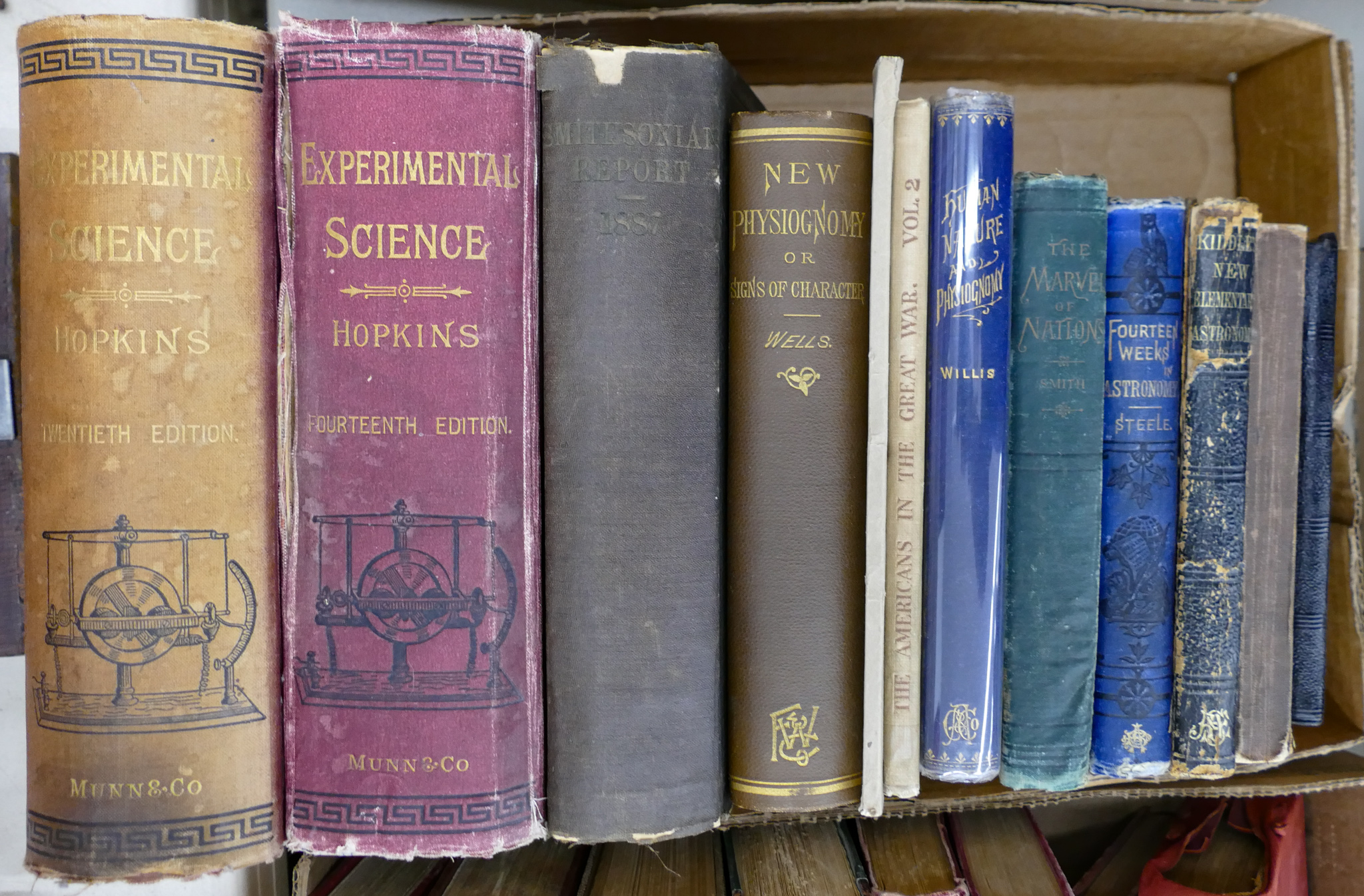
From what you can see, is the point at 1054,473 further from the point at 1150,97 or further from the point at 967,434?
the point at 1150,97

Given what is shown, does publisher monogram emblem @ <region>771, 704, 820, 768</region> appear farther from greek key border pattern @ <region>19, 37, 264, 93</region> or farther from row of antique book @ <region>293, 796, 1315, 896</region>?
greek key border pattern @ <region>19, 37, 264, 93</region>

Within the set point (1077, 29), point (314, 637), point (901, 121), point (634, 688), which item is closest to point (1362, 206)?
point (1077, 29)

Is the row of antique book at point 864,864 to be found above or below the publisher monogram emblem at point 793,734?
below

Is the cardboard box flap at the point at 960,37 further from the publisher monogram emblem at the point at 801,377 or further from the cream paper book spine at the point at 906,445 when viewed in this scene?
the publisher monogram emblem at the point at 801,377

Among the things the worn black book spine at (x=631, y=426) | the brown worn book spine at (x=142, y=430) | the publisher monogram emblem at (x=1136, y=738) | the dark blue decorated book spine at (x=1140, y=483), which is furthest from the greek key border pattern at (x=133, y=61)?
the publisher monogram emblem at (x=1136, y=738)

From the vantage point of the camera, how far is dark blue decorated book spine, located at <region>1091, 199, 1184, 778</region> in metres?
0.56

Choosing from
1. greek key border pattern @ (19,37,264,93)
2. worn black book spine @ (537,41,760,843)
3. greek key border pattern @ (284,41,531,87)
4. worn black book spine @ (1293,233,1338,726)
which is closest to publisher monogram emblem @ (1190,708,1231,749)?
worn black book spine @ (1293,233,1338,726)

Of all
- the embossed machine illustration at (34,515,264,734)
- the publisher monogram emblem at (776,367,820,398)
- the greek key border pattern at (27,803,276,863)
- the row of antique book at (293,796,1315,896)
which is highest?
the publisher monogram emblem at (776,367,820,398)

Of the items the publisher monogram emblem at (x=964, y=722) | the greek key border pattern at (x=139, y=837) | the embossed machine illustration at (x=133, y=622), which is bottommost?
the greek key border pattern at (x=139, y=837)

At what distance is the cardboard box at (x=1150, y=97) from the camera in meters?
0.62

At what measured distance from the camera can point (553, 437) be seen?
0.51m

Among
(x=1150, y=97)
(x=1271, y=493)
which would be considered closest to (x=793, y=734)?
(x=1271, y=493)

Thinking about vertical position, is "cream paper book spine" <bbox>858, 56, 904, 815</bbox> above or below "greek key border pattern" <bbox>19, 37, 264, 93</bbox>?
below

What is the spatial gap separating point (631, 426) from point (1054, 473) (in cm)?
26
